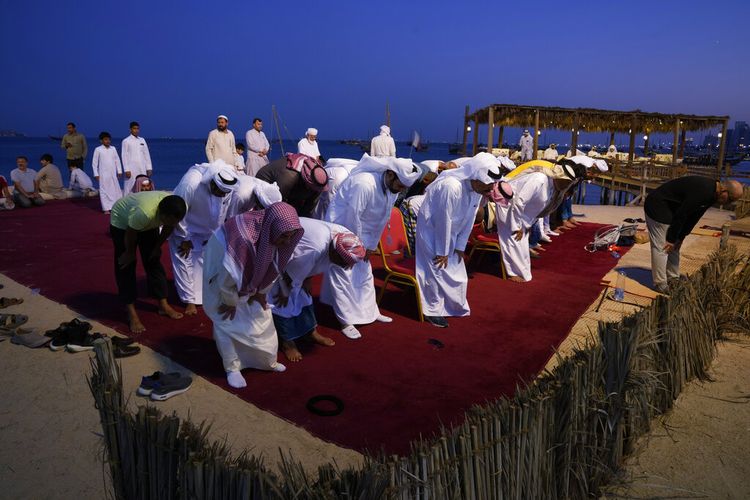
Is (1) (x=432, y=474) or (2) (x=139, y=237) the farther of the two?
(2) (x=139, y=237)

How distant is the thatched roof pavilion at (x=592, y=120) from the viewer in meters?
16.6

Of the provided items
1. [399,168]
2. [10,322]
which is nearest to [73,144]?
[10,322]

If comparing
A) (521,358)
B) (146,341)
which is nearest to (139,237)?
(146,341)

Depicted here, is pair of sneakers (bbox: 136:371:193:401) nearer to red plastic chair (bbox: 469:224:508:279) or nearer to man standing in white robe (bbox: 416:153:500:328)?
man standing in white robe (bbox: 416:153:500:328)

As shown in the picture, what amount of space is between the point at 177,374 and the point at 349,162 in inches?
157

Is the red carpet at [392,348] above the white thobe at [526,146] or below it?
below

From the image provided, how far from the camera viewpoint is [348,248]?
11.5 ft

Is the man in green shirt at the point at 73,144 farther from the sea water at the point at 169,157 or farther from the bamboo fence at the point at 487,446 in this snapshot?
the bamboo fence at the point at 487,446

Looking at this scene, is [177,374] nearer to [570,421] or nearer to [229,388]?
[229,388]

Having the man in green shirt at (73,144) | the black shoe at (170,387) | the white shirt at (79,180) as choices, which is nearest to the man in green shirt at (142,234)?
the black shoe at (170,387)

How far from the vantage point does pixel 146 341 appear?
393cm

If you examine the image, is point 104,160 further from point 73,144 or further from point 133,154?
point 73,144

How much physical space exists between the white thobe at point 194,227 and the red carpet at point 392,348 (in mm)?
345

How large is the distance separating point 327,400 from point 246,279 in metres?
0.88
